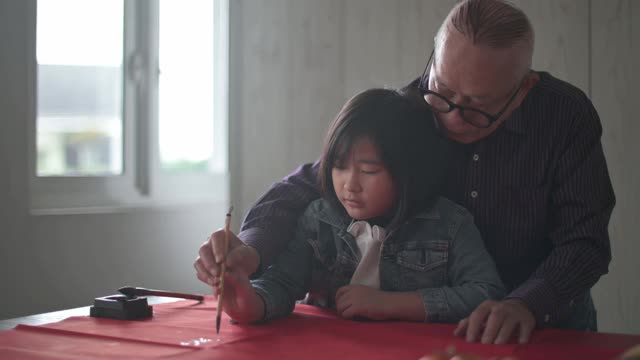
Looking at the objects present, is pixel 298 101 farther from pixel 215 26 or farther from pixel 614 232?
pixel 614 232

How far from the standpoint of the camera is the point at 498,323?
1272 millimetres

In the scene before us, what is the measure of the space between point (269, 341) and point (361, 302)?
25 centimetres

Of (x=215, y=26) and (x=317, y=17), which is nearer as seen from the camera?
(x=317, y=17)

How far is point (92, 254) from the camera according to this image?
10.8 ft

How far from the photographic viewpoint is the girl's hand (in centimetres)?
137

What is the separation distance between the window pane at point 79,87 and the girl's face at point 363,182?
1983 mm

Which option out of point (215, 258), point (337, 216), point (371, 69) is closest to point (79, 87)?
point (371, 69)

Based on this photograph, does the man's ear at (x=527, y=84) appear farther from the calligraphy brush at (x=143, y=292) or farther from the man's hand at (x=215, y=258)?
the calligraphy brush at (x=143, y=292)

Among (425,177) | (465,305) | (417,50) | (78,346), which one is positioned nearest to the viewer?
(78,346)

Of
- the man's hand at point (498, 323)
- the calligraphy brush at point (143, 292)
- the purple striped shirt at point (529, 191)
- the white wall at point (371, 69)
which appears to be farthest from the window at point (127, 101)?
the man's hand at point (498, 323)

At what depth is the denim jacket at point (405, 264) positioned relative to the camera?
1.45m

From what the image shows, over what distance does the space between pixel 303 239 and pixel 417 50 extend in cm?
158

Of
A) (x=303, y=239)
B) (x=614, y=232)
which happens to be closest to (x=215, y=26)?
(x=614, y=232)

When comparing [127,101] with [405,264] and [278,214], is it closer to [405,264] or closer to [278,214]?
[278,214]
